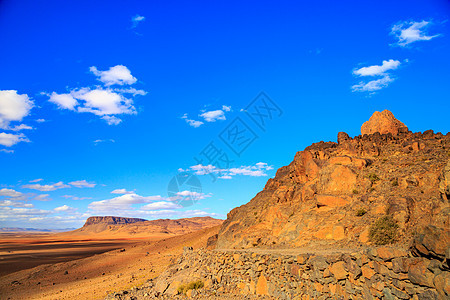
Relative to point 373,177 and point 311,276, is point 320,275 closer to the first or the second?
point 311,276

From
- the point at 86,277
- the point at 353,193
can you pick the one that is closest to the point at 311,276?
the point at 353,193

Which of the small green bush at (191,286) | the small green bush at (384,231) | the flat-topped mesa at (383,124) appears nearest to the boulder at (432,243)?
the small green bush at (384,231)

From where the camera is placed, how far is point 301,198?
2258 cm

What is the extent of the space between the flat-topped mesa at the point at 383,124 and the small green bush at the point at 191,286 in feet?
79.2

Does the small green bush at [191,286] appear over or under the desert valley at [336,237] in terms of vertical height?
under

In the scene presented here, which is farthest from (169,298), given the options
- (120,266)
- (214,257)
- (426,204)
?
(120,266)

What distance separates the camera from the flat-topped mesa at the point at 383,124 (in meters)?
28.3

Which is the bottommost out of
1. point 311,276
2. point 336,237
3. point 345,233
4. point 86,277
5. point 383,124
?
point 86,277

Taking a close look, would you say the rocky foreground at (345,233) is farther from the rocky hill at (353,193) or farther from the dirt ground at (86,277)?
the dirt ground at (86,277)

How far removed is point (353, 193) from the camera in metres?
19.0

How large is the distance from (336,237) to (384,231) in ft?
9.18

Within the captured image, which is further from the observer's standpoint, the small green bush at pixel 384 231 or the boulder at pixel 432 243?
the small green bush at pixel 384 231

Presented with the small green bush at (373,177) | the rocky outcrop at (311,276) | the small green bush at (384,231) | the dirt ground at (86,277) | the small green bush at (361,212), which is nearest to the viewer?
the rocky outcrop at (311,276)

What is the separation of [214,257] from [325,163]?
12931mm
